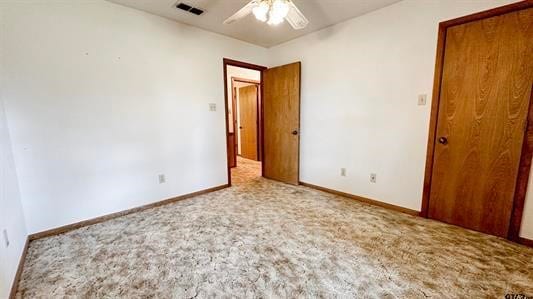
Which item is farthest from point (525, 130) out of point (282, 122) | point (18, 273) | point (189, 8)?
point (18, 273)

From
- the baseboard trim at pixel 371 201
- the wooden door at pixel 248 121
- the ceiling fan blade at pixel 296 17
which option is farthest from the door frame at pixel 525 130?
the wooden door at pixel 248 121

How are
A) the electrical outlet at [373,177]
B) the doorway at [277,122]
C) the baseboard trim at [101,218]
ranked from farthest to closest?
the doorway at [277,122] → the electrical outlet at [373,177] → the baseboard trim at [101,218]

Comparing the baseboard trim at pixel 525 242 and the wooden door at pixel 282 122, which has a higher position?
the wooden door at pixel 282 122

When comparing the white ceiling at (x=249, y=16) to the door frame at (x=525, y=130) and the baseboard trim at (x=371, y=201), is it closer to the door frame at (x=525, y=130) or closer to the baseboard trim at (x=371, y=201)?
the door frame at (x=525, y=130)

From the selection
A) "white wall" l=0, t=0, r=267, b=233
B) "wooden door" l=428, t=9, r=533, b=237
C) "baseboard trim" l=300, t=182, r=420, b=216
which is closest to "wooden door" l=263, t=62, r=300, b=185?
"baseboard trim" l=300, t=182, r=420, b=216

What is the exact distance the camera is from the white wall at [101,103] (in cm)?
195

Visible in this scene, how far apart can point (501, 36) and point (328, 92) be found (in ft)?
5.53

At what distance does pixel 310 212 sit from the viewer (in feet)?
8.47

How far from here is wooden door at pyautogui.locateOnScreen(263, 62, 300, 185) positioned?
3.44 meters

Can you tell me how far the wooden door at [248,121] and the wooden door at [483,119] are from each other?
384cm

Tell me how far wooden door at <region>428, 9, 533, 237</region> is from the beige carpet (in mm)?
276

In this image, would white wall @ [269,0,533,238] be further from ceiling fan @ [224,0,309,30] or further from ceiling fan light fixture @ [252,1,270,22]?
ceiling fan light fixture @ [252,1,270,22]

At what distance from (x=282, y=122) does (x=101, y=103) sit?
7.91 ft

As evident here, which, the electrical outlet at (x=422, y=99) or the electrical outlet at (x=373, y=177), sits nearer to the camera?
the electrical outlet at (x=422, y=99)
